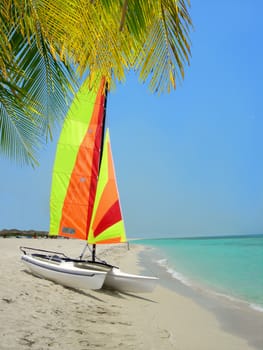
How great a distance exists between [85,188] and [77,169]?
2.43 ft

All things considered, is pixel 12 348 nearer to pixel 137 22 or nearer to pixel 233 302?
pixel 137 22

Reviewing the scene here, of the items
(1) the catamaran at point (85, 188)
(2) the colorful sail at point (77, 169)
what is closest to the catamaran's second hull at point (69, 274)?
(1) the catamaran at point (85, 188)

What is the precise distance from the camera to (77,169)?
12297mm

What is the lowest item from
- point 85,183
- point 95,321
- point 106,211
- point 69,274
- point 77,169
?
point 95,321

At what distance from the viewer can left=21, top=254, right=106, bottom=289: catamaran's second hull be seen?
29.9 feet

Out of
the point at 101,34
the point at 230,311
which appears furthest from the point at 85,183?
the point at 101,34

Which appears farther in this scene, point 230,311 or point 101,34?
point 230,311

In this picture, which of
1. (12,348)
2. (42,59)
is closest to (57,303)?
(12,348)

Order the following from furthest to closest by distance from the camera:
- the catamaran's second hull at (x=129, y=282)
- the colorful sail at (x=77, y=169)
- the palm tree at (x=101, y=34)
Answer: the colorful sail at (x=77, y=169) < the catamaran's second hull at (x=129, y=282) < the palm tree at (x=101, y=34)

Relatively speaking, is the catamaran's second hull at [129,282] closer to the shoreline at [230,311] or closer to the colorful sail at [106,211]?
the colorful sail at [106,211]

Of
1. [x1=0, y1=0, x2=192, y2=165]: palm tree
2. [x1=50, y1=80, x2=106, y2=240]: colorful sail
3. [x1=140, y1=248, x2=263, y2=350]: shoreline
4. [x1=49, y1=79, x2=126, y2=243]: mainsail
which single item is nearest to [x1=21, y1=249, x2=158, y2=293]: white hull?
[x1=49, y1=79, x2=126, y2=243]: mainsail

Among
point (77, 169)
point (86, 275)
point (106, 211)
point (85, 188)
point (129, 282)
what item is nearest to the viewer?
point (86, 275)

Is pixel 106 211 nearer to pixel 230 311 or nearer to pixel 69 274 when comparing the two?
pixel 69 274

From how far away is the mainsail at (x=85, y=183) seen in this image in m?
11.5
